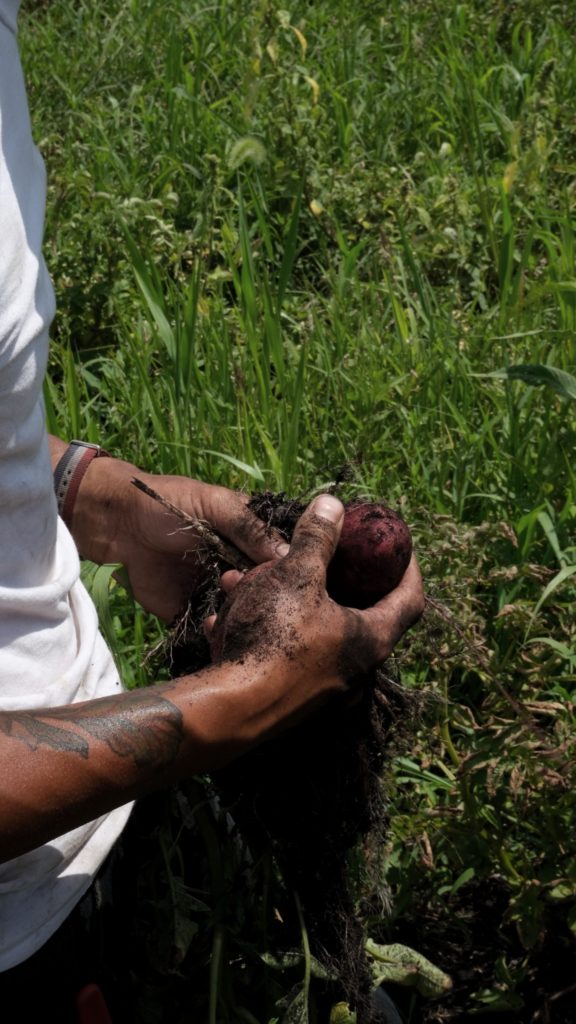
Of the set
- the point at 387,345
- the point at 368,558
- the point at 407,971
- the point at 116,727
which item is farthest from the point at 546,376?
the point at 116,727

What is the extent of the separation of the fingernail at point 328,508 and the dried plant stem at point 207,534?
0.26m

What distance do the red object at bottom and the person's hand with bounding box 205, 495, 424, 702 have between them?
1.52 ft

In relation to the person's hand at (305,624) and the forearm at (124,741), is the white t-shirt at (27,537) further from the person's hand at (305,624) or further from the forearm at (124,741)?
the person's hand at (305,624)

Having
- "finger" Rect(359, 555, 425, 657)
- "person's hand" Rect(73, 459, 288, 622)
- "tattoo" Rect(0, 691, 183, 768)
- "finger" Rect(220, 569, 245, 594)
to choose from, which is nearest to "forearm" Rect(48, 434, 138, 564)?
"person's hand" Rect(73, 459, 288, 622)

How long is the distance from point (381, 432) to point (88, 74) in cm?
242

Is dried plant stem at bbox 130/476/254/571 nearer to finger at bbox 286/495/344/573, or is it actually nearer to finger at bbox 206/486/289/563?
finger at bbox 206/486/289/563

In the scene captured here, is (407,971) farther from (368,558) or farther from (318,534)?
(318,534)

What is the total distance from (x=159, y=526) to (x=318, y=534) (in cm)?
41

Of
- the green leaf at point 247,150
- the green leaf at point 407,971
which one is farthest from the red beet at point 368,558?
the green leaf at point 247,150

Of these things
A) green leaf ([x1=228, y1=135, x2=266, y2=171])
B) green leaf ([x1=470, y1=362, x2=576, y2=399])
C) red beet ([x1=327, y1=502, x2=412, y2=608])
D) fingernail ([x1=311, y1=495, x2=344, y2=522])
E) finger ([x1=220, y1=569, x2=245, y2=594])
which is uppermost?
fingernail ([x1=311, y1=495, x2=344, y2=522])

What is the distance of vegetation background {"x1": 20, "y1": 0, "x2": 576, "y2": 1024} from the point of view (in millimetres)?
2053

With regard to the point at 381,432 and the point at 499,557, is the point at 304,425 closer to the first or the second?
the point at 381,432

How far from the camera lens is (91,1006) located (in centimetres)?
Result: 153

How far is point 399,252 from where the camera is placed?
3.56 meters
